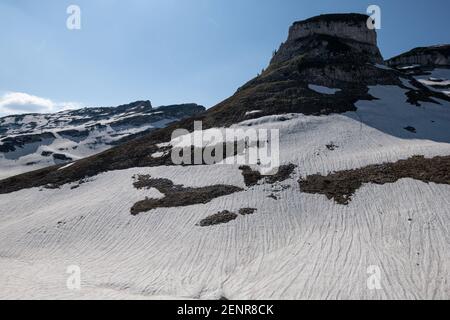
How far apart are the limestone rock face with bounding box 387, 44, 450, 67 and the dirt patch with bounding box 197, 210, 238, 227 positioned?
126 metres

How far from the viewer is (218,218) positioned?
28.6m

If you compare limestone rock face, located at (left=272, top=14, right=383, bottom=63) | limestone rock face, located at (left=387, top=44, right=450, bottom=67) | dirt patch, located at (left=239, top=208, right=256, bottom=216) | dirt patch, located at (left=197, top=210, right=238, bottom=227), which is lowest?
dirt patch, located at (left=197, top=210, right=238, bottom=227)

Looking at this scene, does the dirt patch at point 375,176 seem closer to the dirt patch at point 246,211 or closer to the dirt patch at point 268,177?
the dirt patch at point 268,177

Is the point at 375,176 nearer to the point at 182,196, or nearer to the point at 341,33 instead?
the point at 182,196

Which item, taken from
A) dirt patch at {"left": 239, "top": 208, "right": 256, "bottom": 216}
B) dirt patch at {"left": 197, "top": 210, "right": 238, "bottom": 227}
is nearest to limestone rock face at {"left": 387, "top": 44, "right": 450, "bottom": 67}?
dirt patch at {"left": 239, "top": 208, "right": 256, "bottom": 216}

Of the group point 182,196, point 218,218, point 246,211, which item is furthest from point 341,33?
point 218,218

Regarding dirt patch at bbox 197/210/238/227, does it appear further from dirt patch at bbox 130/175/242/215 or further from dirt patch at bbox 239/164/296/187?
dirt patch at bbox 239/164/296/187

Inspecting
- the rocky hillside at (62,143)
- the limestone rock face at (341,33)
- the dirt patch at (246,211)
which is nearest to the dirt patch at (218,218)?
the dirt patch at (246,211)

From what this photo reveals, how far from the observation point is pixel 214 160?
41.7 m

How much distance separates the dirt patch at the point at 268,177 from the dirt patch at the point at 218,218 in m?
5.58

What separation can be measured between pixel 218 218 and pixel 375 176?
14.7 metres

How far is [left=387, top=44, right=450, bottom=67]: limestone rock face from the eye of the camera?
124 metres

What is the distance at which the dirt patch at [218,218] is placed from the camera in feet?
92.2
